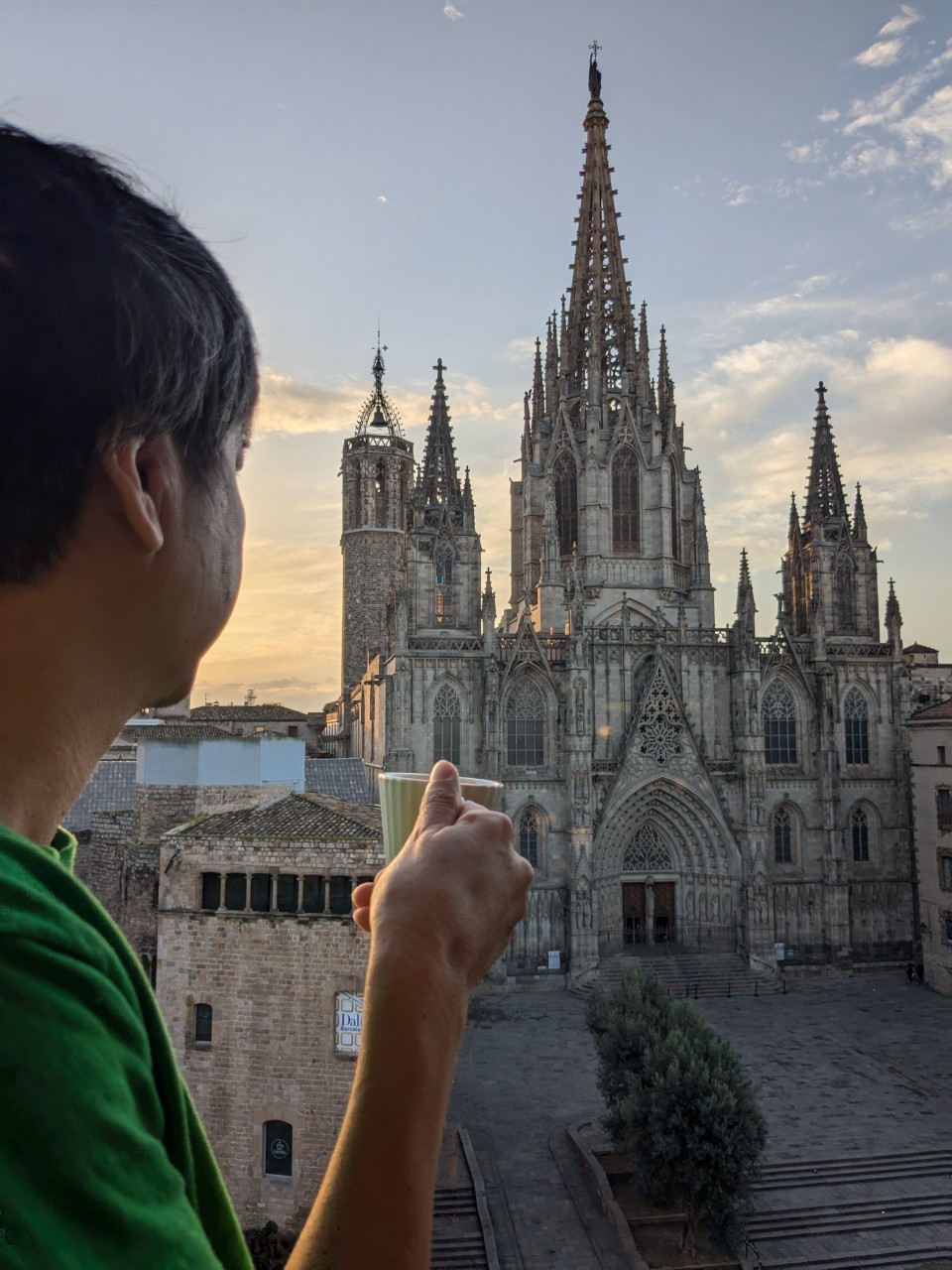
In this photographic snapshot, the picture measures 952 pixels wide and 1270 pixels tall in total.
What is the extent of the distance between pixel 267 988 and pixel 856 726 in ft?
88.7

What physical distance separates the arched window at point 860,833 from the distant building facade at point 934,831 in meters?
1.85

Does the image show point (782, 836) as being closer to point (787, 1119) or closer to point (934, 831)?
point (934, 831)

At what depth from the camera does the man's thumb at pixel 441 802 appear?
1759 millimetres

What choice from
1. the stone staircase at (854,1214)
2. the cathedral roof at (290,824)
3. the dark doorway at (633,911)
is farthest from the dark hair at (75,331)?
the dark doorway at (633,911)

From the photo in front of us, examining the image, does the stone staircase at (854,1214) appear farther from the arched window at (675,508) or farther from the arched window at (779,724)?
the arched window at (675,508)

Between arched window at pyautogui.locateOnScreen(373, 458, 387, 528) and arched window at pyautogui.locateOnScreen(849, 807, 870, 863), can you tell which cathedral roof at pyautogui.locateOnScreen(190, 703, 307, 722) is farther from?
arched window at pyautogui.locateOnScreen(849, 807, 870, 863)

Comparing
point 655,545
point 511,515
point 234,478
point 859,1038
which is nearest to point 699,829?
point 859,1038

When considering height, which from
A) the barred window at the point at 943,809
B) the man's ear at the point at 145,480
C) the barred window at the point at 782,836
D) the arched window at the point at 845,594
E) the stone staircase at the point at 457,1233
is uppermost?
the arched window at the point at 845,594

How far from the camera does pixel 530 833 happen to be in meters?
31.0

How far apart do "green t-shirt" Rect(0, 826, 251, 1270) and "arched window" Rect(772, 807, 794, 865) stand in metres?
34.3

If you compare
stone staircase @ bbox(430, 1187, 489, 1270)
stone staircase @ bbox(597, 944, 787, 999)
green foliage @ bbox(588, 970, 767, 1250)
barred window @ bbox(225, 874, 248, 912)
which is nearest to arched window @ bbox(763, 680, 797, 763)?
stone staircase @ bbox(597, 944, 787, 999)

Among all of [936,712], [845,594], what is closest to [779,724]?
[936,712]

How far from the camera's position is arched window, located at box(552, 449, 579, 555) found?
36.9 metres

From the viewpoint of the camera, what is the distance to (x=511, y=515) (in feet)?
134
